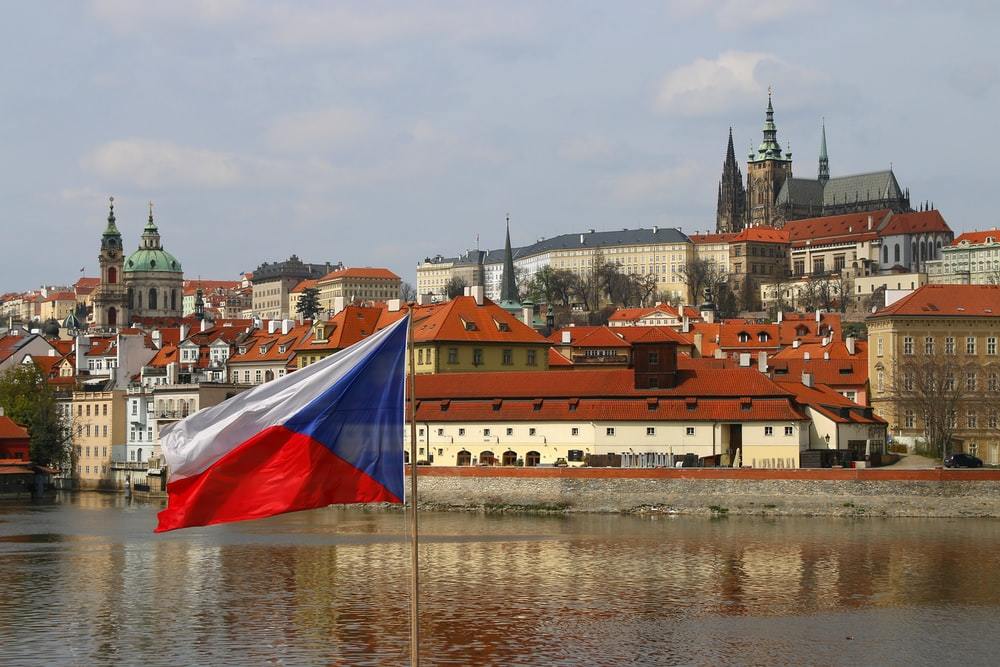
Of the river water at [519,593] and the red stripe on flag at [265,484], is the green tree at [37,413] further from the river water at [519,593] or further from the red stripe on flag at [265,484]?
the red stripe on flag at [265,484]

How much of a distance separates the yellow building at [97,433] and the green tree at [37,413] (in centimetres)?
125

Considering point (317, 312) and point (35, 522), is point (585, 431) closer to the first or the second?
point (35, 522)

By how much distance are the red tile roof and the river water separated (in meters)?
26.2

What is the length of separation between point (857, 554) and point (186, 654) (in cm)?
2574

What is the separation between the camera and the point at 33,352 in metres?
131

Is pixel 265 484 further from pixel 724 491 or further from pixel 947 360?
pixel 947 360

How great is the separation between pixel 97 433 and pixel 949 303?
52550 millimetres

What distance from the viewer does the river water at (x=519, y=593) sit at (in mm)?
36219

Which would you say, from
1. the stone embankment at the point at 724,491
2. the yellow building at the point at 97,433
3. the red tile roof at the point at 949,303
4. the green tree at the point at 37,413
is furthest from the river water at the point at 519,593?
the yellow building at the point at 97,433

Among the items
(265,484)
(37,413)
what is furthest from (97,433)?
(265,484)

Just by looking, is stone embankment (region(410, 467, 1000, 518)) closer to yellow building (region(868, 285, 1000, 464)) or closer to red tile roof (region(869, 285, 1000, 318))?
yellow building (region(868, 285, 1000, 464))

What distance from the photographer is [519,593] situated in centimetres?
4466

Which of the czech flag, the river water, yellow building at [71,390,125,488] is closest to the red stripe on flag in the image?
the czech flag

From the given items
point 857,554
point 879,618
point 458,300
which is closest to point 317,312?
point 458,300
